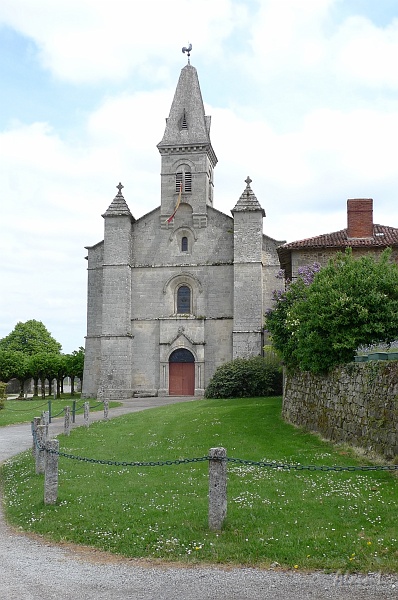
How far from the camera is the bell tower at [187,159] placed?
42.7 meters

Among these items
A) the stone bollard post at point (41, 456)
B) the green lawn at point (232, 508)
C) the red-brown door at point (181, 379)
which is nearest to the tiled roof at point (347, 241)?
the green lawn at point (232, 508)

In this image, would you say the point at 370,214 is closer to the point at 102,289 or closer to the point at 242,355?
the point at 242,355

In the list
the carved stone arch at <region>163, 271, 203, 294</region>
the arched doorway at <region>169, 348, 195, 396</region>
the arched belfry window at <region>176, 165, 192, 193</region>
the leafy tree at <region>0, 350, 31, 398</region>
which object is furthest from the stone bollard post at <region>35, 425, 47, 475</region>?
the leafy tree at <region>0, 350, 31, 398</region>

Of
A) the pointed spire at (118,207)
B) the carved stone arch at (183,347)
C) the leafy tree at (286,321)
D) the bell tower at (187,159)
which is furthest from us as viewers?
the bell tower at (187,159)

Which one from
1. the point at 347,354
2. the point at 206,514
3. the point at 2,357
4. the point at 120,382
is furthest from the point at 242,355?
the point at 206,514

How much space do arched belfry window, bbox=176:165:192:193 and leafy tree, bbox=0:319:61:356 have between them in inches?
1363

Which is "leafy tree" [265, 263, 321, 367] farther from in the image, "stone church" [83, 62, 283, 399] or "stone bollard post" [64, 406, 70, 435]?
"stone church" [83, 62, 283, 399]

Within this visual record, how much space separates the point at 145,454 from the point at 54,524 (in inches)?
219

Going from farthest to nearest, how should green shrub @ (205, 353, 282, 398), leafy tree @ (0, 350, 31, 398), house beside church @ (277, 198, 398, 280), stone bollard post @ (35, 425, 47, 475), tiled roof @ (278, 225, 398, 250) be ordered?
1. leafy tree @ (0, 350, 31, 398)
2. green shrub @ (205, 353, 282, 398)
3. house beside church @ (277, 198, 398, 280)
4. tiled roof @ (278, 225, 398, 250)
5. stone bollard post @ (35, 425, 47, 475)

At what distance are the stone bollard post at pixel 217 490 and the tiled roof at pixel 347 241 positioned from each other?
1890cm

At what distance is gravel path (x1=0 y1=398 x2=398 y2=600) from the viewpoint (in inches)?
249

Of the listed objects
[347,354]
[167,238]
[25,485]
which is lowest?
[25,485]

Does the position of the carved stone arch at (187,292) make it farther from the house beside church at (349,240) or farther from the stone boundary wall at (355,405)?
the stone boundary wall at (355,405)

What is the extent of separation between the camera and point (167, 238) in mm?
42031
